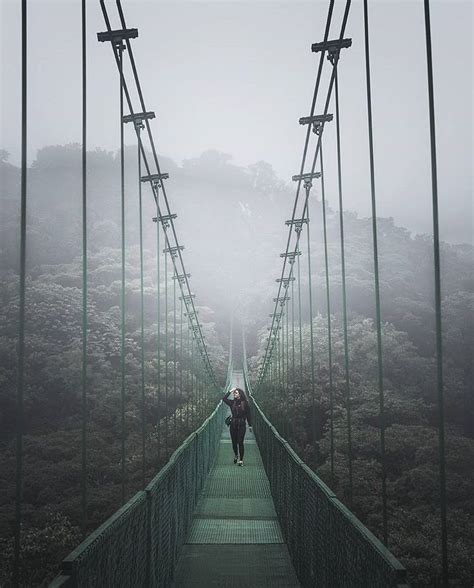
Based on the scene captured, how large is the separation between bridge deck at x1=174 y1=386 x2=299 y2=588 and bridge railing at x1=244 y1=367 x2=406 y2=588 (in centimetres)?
16

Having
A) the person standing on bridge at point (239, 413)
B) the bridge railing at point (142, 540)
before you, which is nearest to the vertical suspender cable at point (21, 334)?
the bridge railing at point (142, 540)

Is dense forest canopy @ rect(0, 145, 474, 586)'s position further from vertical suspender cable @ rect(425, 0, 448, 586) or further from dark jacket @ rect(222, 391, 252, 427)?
vertical suspender cable @ rect(425, 0, 448, 586)

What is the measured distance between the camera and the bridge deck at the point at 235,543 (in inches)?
165

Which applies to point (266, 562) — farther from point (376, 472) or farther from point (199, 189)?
point (199, 189)

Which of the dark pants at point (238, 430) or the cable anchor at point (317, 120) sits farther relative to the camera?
the dark pants at point (238, 430)

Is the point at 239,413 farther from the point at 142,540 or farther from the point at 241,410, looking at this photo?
the point at 142,540

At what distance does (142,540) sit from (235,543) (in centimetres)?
222

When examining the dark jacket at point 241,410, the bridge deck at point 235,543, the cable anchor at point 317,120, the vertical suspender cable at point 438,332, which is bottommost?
the bridge deck at point 235,543

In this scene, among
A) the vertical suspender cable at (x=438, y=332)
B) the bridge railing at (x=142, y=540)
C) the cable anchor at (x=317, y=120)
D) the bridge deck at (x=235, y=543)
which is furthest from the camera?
the cable anchor at (x=317, y=120)

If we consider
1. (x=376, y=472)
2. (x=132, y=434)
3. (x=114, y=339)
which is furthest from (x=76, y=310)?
(x=376, y=472)

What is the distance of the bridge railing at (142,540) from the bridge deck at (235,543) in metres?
0.17

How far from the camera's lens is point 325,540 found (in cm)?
312

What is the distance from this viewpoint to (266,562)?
4.59 meters

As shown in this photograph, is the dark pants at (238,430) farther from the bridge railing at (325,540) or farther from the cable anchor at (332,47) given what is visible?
the cable anchor at (332,47)
